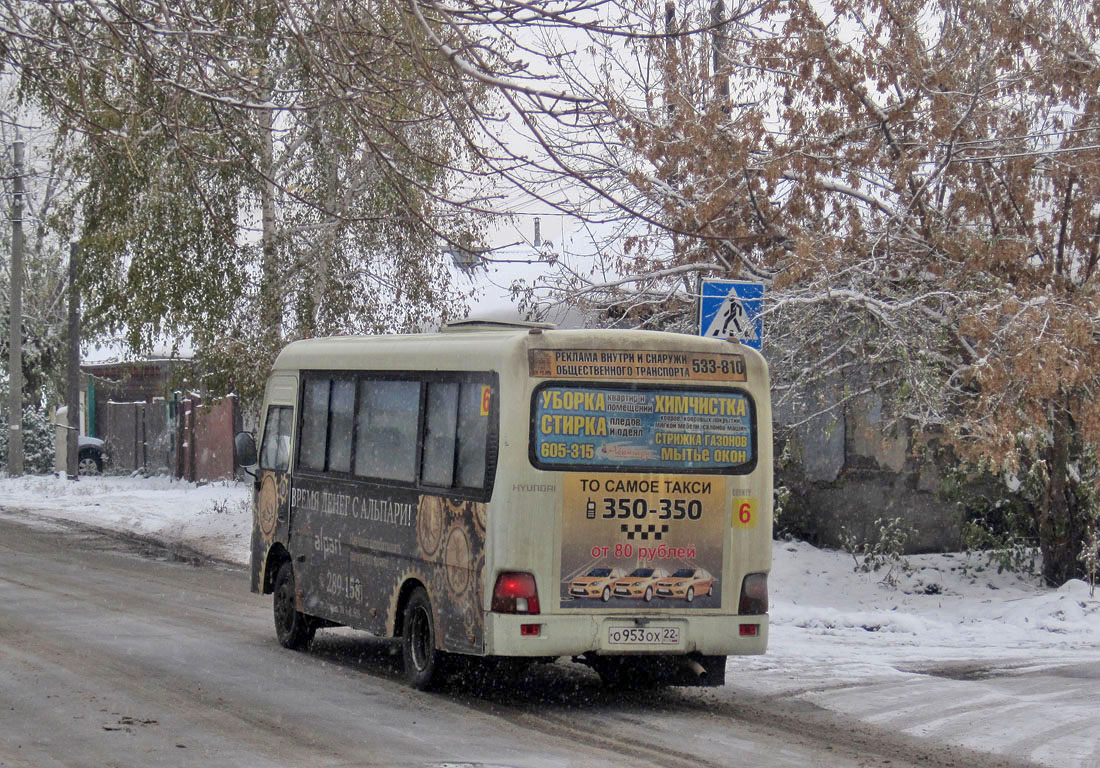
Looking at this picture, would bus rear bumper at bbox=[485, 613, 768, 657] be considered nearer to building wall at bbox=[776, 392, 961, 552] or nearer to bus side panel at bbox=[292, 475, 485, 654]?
bus side panel at bbox=[292, 475, 485, 654]

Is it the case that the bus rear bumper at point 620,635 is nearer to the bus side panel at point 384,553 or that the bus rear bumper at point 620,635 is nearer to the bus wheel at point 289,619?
the bus side panel at point 384,553

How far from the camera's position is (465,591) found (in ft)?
34.1

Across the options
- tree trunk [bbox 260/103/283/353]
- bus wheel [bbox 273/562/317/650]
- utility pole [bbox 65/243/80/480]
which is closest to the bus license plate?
bus wheel [bbox 273/562/317/650]

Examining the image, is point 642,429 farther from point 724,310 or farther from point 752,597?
point 724,310

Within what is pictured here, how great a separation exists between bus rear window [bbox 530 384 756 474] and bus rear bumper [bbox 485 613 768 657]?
1009 mm

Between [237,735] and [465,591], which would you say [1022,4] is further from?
[237,735]

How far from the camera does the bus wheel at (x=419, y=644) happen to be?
1095 centimetres

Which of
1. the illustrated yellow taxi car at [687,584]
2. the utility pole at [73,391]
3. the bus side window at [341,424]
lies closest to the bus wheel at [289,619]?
the bus side window at [341,424]

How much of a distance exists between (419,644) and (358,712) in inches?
52.4

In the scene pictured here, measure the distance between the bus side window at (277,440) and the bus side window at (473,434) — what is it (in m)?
3.22

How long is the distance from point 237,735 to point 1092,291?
1006 centimetres

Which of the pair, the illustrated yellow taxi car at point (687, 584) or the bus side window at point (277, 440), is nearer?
the illustrated yellow taxi car at point (687, 584)

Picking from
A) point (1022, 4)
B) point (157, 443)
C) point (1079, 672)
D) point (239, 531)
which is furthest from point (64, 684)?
point (157, 443)

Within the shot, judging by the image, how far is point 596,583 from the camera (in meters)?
10.3
